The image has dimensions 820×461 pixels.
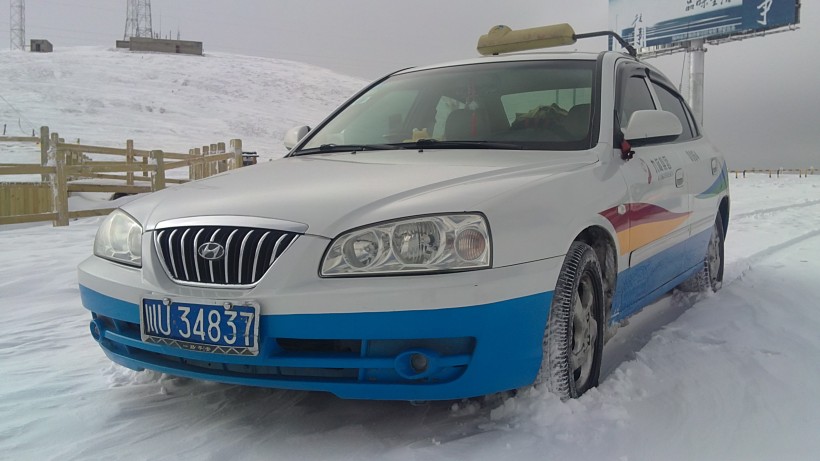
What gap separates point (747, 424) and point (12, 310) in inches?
168

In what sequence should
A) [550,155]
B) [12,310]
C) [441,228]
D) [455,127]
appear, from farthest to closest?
[12,310]
[455,127]
[550,155]
[441,228]

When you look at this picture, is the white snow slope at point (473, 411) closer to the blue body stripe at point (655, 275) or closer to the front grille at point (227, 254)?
the blue body stripe at point (655, 275)

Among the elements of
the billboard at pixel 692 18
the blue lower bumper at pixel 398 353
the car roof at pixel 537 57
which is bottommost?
the blue lower bumper at pixel 398 353

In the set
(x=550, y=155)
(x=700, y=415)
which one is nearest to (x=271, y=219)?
(x=550, y=155)

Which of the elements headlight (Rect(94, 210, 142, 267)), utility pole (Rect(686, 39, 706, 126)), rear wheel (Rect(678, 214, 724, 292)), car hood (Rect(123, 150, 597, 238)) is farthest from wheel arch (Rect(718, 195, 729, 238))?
utility pole (Rect(686, 39, 706, 126))

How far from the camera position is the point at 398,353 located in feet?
7.14

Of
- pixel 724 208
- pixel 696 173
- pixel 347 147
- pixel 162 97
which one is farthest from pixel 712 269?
pixel 162 97

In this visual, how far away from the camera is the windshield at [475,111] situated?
3160 mm

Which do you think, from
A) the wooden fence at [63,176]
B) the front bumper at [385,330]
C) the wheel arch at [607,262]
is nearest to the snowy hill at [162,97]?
the wooden fence at [63,176]

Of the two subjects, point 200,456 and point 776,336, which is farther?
point 776,336

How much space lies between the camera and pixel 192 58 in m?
61.1

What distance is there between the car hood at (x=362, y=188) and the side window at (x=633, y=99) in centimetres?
61

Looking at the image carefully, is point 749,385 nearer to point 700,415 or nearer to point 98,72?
point 700,415

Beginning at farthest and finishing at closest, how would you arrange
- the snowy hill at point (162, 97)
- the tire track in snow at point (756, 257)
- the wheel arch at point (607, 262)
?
1. the snowy hill at point (162, 97)
2. the tire track in snow at point (756, 257)
3. the wheel arch at point (607, 262)
